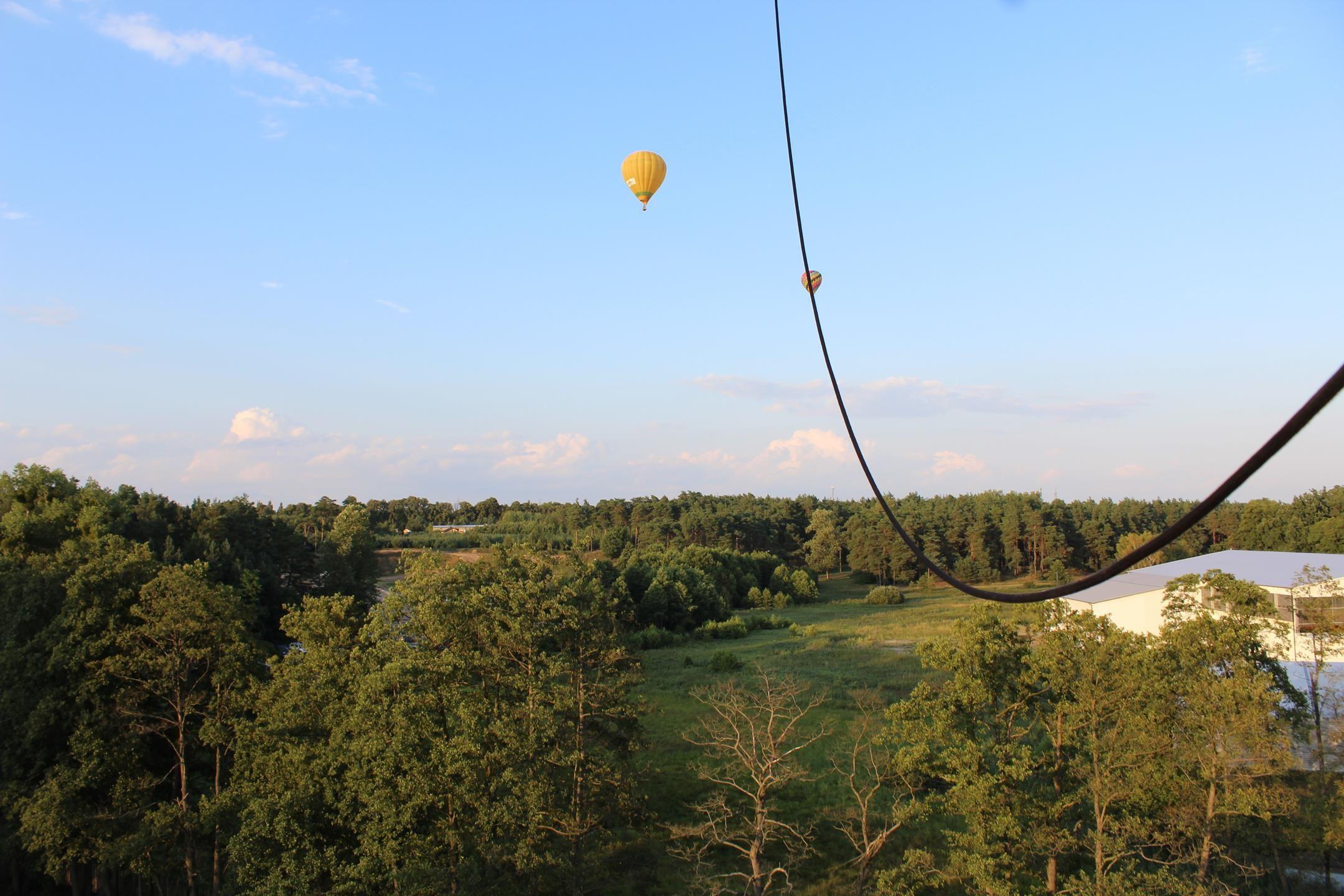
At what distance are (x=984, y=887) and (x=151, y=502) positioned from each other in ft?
120

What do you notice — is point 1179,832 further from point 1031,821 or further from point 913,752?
point 913,752

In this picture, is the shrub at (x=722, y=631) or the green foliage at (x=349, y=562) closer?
the green foliage at (x=349, y=562)

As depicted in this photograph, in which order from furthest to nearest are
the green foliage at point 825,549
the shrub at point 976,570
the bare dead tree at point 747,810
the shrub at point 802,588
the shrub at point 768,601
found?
the green foliage at point 825,549, the shrub at point 976,570, the shrub at point 802,588, the shrub at point 768,601, the bare dead tree at point 747,810

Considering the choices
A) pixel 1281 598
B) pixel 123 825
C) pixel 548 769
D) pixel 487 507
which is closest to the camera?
pixel 548 769

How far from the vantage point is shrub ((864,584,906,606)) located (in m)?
68.4

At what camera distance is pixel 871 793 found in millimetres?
16188

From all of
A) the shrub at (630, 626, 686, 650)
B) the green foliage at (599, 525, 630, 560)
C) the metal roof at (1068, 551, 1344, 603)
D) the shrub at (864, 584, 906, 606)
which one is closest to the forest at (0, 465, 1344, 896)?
the metal roof at (1068, 551, 1344, 603)

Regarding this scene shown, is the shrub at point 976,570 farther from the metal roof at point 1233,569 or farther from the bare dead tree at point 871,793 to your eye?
the bare dead tree at point 871,793

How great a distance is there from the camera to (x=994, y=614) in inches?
661

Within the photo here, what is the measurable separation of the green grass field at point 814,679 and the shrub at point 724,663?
0.39m

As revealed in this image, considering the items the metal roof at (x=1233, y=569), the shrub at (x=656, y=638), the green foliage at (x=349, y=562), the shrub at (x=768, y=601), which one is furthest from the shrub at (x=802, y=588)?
the green foliage at (x=349, y=562)

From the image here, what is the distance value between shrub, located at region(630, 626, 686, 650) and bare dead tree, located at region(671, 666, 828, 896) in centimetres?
2088

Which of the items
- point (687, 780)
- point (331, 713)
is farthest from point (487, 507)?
point (331, 713)

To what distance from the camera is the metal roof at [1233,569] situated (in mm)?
29438
